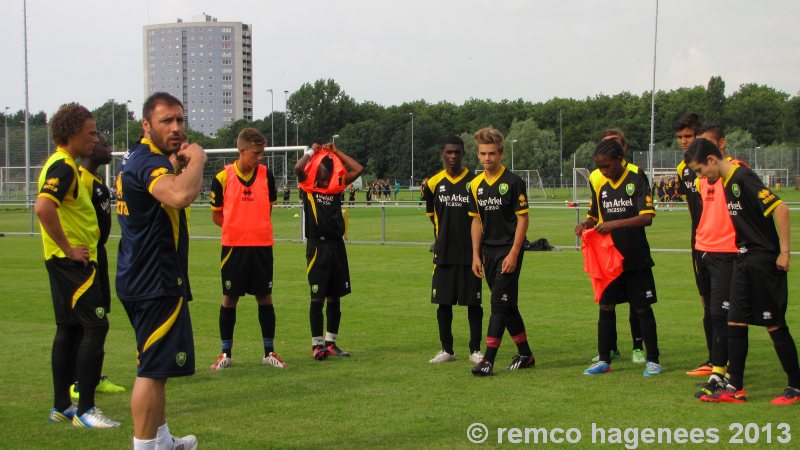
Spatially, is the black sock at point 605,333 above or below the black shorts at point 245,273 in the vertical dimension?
below

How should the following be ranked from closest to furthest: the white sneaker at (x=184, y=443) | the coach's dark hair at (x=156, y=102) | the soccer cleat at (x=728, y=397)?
the coach's dark hair at (x=156, y=102) → the white sneaker at (x=184, y=443) → the soccer cleat at (x=728, y=397)

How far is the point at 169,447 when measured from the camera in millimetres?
5285

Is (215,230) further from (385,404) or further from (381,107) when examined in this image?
(381,107)

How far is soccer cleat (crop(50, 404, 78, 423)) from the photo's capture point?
667cm

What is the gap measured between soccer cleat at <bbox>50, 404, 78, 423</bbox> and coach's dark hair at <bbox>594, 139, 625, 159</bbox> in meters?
5.18

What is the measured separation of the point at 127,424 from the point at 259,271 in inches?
103

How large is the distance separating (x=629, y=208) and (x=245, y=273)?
3903mm

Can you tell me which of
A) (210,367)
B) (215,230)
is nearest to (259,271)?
(210,367)

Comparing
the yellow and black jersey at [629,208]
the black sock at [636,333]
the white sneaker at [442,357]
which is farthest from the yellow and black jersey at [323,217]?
the black sock at [636,333]

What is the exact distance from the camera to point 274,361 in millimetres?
8688

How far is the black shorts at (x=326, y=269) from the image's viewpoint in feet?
30.6

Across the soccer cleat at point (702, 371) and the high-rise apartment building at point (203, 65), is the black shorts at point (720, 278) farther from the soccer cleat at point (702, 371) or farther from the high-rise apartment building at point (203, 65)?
the high-rise apartment building at point (203, 65)

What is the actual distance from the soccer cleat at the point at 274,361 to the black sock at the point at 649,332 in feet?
11.7

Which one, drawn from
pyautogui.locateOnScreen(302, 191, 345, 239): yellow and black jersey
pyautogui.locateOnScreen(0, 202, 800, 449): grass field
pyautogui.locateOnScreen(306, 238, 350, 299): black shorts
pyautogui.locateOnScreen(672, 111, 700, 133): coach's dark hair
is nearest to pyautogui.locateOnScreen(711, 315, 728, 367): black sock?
pyautogui.locateOnScreen(0, 202, 800, 449): grass field
